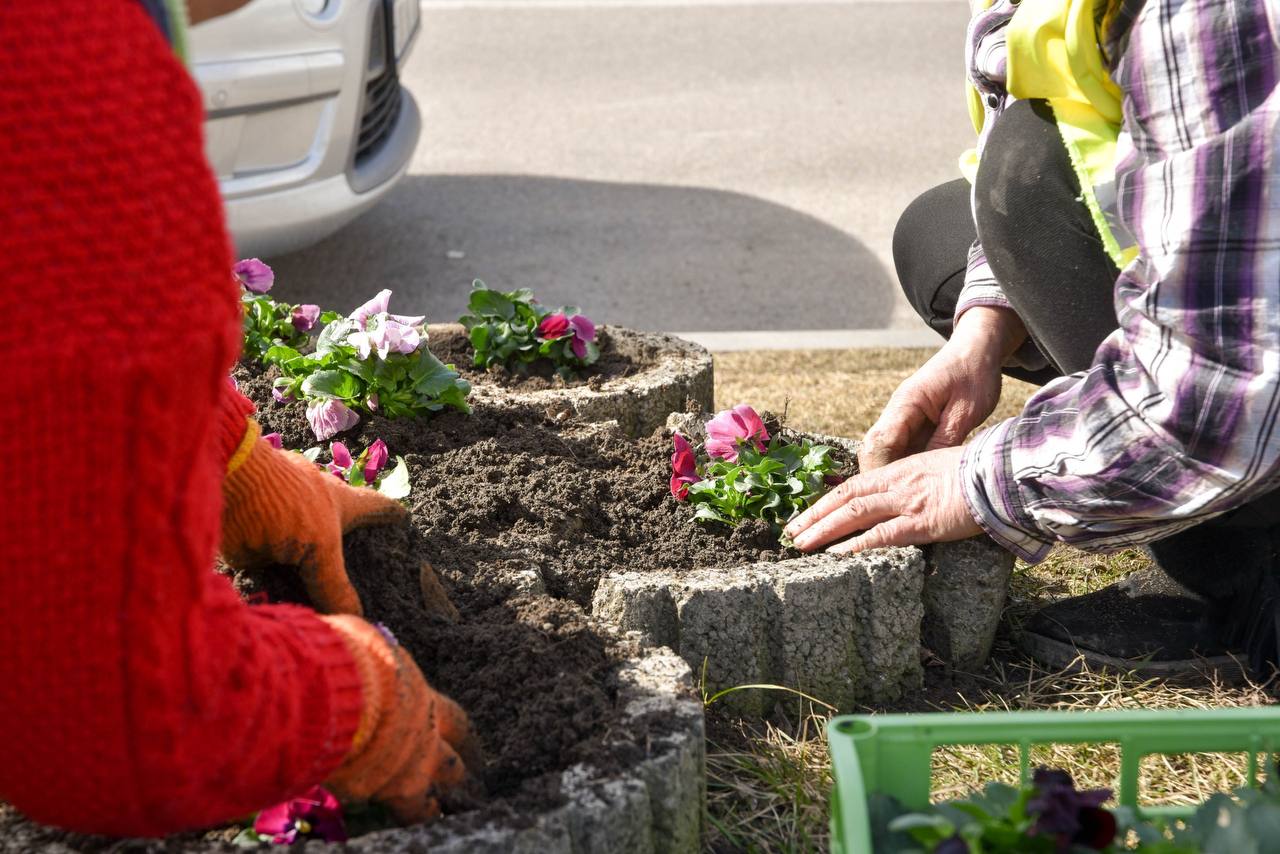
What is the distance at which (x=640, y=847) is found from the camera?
147cm

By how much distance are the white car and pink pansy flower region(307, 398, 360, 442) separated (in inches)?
73.3

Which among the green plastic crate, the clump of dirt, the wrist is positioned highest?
the wrist

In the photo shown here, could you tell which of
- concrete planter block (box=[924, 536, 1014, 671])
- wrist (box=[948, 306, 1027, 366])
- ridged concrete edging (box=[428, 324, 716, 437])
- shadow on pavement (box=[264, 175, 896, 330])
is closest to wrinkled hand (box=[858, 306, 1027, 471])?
wrist (box=[948, 306, 1027, 366])

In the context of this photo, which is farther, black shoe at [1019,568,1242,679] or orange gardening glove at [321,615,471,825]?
black shoe at [1019,568,1242,679]

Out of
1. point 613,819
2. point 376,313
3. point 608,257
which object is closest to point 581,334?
point 376,313

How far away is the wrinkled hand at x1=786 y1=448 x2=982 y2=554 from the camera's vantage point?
2006 millimetres

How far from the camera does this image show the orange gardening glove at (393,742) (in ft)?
4.20

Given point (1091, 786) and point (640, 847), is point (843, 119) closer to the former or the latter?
point (1091, 786)

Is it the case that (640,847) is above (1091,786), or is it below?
above

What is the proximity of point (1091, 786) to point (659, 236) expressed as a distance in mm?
3961

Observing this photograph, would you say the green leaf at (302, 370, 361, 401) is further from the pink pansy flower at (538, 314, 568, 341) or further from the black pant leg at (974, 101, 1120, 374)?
the black pant leg at (974, 101, 1120, 374)

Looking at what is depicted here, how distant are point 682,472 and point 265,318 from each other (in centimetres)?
101

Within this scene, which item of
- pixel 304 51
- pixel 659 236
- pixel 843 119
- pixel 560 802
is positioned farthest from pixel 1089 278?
pixel 843 119

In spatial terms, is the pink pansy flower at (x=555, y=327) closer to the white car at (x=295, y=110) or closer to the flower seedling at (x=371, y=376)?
the flower seedling at (x=371, y=376)
